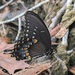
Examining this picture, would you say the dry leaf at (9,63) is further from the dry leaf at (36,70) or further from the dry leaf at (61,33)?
the dry leaf at (61,33)

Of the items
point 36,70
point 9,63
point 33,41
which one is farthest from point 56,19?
point 36,70

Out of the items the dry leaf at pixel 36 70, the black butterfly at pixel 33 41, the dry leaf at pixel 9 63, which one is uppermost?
the black butterfly at pixel 33 41

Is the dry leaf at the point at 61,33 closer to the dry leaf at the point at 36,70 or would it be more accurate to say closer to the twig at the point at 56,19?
the twig at the point at 56,19

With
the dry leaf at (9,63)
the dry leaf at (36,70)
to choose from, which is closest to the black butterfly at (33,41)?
the dry leaf at (9,63)

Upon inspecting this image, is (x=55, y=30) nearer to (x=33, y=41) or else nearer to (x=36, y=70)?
(x=33, y=41)

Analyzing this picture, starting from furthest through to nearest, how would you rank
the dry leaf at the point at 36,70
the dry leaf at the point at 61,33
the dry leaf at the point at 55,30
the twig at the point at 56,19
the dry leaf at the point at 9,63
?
1. the twig at the point at 56,19
2. the dry leaf at the point at 55,30
3. the dry leaf at the point at 61,33
4. the dry leaf at the point at 9,63
5. the dry leaf at the point at 36,70

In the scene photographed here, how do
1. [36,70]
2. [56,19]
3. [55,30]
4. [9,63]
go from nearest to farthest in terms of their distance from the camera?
[36,70]
[9,63]
[55,30]
[56,19]

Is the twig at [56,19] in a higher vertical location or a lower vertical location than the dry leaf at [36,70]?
higher

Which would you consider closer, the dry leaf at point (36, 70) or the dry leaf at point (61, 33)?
the dry leaf at point (36, 70)

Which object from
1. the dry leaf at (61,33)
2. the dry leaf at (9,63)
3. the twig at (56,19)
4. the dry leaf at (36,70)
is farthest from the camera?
the twig at (56,19)

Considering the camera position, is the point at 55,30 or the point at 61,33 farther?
the point at 55,30

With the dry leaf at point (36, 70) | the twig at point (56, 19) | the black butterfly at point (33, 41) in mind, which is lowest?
the dry leaf at point (36, 70)
